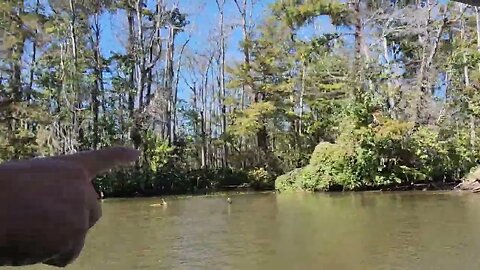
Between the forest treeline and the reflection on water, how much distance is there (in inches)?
242

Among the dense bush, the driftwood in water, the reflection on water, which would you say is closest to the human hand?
the reflection on water

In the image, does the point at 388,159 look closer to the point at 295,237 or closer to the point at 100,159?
the point at 295,237

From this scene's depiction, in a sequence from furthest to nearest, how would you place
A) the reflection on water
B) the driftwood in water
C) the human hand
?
the driftwood in water
the reflection on water
the human hand

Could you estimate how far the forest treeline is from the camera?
74.7ft

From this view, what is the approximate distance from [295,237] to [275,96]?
18414mm

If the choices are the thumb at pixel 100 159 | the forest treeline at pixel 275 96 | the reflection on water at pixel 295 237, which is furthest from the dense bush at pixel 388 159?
the thumb at pixel 100 159

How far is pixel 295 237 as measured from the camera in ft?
34.2

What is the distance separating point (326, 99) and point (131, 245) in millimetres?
18459

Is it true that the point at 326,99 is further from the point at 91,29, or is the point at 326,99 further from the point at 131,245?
the point at 131,245

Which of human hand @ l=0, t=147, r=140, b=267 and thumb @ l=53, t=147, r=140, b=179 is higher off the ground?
thumb @ l=53, t=147, r=140, b=179

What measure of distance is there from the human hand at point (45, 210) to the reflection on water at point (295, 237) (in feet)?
19.1

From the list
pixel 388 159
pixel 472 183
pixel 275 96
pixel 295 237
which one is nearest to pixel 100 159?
pixel 295 237

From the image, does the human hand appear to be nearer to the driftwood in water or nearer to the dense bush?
the driftwood in water

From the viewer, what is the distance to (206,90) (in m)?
36.2
